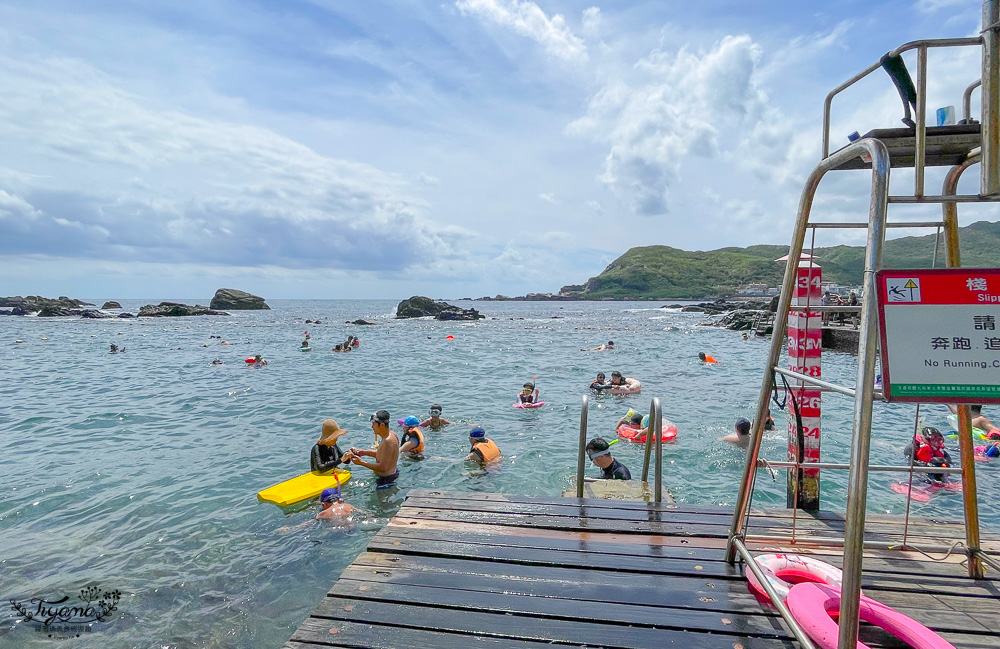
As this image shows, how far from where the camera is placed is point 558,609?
3146 mm

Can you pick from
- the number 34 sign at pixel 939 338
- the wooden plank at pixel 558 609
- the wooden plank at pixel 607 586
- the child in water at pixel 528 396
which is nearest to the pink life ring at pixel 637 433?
the child in water at pixel 528 396

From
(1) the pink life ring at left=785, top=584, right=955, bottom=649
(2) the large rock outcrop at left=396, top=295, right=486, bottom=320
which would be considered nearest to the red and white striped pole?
(1) the pink life ring at left=785, top=584, right=955, bottom=649

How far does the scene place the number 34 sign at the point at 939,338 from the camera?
91.3 inches

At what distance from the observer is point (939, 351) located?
234 centimetres

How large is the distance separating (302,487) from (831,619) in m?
8.19

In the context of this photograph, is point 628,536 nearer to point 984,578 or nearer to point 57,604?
point 984,578

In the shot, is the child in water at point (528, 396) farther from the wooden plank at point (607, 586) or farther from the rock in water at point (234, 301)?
the rock in water at point (234, 301)

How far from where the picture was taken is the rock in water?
94188mm

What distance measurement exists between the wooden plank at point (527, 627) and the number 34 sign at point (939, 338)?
1.65m

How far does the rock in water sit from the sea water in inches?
2889

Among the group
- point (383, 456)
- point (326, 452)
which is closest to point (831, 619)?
point (383, 456)

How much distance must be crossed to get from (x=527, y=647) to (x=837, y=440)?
39.6 ft

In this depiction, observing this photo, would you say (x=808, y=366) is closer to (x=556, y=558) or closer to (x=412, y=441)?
(x=556, y=558)

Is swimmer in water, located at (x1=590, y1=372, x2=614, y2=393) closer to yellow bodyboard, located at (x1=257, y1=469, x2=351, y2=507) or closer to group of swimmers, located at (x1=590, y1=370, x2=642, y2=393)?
group of swimmers, located at (x1=590, y1=370, x2=642, y2=393)
